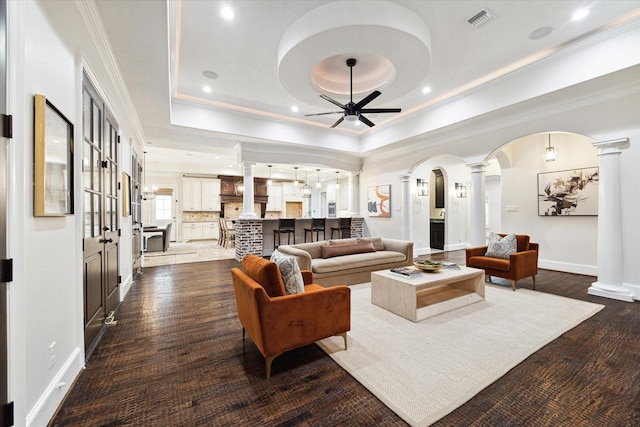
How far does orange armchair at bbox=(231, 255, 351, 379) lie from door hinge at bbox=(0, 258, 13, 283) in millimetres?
1232

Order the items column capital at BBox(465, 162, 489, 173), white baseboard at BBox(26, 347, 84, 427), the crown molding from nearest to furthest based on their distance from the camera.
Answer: white baseboard at BBox(26, 347, 84, 427) → the crown molding → column capital at BBox(465, 162, 489, 173)

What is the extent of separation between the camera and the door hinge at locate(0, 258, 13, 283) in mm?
1214

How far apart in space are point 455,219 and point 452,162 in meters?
1.75

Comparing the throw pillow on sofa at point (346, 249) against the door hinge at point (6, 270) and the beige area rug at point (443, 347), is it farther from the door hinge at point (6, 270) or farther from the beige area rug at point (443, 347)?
the door hinge at point (6, 270)

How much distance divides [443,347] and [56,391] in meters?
2.85

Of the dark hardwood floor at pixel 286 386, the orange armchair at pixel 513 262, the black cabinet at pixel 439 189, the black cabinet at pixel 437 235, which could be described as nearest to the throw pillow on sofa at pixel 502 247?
the orange armchair at pixel 513 262

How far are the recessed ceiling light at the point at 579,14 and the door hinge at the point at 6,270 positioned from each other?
17.2ft

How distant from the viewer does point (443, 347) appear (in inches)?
95.0

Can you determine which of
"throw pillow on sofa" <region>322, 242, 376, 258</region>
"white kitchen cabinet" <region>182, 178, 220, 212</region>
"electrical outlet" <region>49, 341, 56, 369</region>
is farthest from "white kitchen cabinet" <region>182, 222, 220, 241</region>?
"electrical outlet" <region>49, 341, 56, 369</region>

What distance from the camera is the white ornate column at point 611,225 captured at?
12.1 ft

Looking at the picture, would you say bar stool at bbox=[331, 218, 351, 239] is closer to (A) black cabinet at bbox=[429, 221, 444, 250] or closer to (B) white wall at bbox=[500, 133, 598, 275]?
(A) black cabinet at bbox=[429, 221, 444, 250]

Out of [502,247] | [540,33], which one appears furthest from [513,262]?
[540,33]

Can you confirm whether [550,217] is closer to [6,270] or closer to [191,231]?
[6,270]

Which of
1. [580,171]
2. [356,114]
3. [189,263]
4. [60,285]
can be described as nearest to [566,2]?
[356,114]
